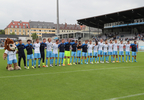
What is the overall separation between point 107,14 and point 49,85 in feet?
127

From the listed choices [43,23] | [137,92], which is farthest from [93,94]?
[43,23]

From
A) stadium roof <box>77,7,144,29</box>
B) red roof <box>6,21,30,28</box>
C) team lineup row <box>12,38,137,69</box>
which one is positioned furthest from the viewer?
red roof <box>6,21,30,28</box>

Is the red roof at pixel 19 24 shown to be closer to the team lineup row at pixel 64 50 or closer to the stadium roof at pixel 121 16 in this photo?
the stadium roof at pixel 121 16

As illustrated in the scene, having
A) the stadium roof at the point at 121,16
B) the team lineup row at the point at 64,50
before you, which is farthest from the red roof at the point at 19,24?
the team lineup row at the point at 64,50

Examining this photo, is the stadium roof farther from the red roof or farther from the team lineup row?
the red roof

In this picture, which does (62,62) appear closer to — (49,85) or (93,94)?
(49,85)

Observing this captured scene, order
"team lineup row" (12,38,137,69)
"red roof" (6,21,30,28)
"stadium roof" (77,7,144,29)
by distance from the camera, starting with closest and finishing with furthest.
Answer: "team lineup row" (12,38,137,69), "stadium roof" (77,7,144,29), "red roof" (6,21,30,28)

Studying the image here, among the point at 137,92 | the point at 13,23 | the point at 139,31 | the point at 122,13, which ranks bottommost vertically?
the point at 137,92

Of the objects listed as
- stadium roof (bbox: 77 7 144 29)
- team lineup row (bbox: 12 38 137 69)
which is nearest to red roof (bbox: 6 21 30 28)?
stadium roof (bbox: 77 7 144 29)

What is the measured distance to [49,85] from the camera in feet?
20.3

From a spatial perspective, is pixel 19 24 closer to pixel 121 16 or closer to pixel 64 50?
pixel 121 16

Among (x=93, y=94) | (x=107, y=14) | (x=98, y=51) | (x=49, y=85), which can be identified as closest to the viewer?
(x=93, y=94)

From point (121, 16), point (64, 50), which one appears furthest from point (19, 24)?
point (64, 50)

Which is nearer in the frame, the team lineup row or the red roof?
the team lineup row
